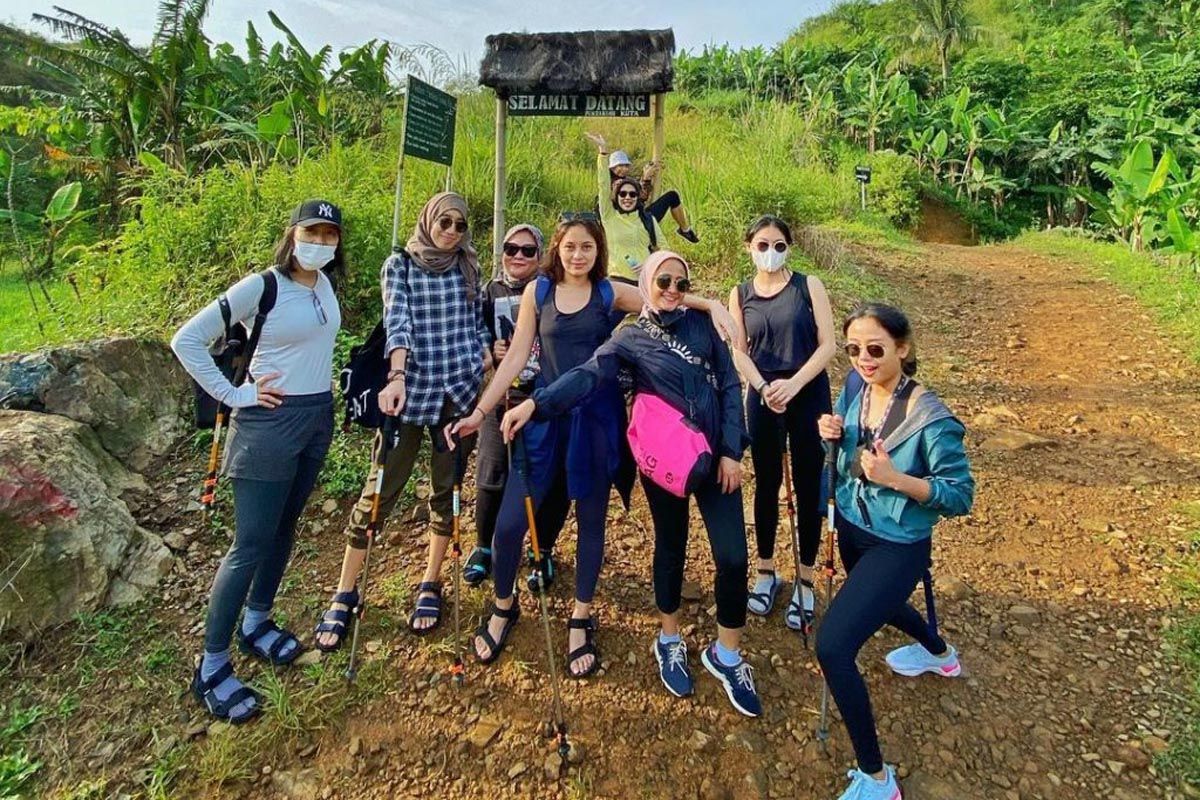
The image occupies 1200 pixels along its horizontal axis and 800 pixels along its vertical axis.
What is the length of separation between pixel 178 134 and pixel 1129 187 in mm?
15260

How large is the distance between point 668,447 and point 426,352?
122 cm

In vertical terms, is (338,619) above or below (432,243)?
below

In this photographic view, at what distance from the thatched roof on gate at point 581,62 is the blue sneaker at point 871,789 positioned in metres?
4.86

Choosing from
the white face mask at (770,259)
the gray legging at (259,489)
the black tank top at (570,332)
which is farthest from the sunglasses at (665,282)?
the gray legging at (259,489)

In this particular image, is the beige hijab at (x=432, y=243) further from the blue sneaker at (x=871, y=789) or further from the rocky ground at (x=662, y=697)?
the blue sneaker at (x=871, y=789)

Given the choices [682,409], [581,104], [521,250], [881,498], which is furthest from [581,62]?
[881,498]

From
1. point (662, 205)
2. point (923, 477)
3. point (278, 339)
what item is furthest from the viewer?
point (662, 205)

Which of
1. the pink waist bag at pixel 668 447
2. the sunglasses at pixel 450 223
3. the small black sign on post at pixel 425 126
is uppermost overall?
the small black sign on post at pixel 425 126

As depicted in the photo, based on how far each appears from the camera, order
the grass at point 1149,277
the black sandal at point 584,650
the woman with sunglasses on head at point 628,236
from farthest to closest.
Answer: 1. the grass at point 1149,277
2. the woman with sunglasses on head at point 628,236
3. the black sandal at point 584,650

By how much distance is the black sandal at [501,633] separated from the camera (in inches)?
114

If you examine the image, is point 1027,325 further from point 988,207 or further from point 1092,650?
point 988,207

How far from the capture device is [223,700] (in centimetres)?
261

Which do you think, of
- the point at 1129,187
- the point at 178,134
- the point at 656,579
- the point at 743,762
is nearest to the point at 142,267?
the point at 178,134

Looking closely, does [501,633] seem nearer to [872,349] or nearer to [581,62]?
[872,349]
